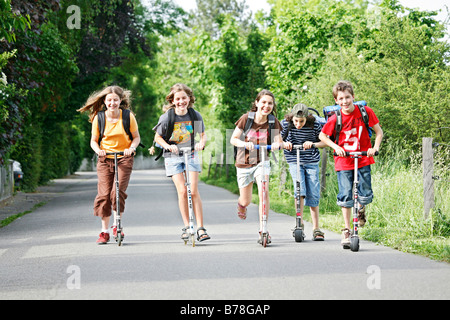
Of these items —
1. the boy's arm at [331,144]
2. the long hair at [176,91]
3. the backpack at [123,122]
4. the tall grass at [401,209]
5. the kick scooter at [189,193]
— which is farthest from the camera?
the backpack at [123,122]

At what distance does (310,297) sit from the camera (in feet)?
18.1

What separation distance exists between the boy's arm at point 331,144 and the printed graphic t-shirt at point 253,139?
0.59 m

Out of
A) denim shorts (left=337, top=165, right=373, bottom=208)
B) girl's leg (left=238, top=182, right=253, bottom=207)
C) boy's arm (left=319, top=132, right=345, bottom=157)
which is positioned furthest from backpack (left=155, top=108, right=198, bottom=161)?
denim shorts (left=337, top=165, right=373, bottom=208)

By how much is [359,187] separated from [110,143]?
3.20 m

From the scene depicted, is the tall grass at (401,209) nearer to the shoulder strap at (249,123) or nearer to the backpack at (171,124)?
the shoulder strap at (249,123)

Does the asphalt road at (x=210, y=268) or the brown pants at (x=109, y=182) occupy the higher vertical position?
the brown pants at (x=109, y=182)

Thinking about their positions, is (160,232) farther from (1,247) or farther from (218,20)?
(218,20)

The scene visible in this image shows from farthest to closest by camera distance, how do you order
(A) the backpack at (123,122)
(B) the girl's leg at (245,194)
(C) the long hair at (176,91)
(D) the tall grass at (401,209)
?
1. (A) the backpack at (123,122)
2. (B) the girl's leg at (245,194)
3. (C) the long hair at (176,91)
4. (D) the tall grass at (401,209)

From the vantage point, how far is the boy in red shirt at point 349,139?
8297 millimetres

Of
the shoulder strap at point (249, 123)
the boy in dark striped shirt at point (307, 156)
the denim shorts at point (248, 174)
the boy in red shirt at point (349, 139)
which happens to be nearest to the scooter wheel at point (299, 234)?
the boy in dark striped shirt at point (307, 156)

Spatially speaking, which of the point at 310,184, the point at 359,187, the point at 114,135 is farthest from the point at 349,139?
the point at 114,135

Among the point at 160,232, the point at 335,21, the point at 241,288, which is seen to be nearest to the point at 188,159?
the point at 160,232

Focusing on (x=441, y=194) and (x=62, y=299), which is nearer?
(x=62, y=299)

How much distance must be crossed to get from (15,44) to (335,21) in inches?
440
